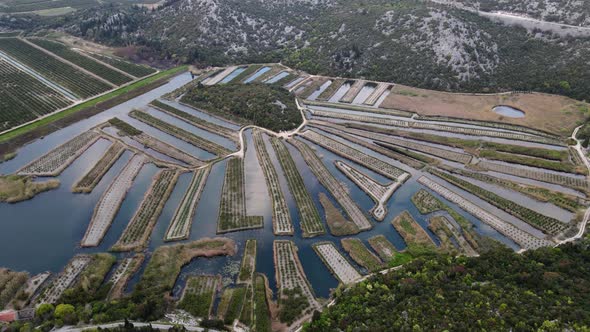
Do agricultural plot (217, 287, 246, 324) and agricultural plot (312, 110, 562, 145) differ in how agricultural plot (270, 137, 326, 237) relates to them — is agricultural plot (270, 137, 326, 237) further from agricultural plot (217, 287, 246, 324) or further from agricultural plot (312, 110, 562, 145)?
agricultural plot (312, 110, 562, 145)

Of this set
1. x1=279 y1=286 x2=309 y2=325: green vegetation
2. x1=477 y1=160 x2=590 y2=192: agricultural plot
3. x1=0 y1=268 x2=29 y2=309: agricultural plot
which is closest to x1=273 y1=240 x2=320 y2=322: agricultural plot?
x1=279 y1=286 x2=309 y2=325: green vegetation

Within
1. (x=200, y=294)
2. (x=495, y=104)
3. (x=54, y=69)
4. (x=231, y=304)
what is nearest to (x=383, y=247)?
(x=231, y=304)

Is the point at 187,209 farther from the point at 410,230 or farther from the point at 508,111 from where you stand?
the point at 508,111

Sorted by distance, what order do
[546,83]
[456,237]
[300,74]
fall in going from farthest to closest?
[300,74], [546,83], [456,237]

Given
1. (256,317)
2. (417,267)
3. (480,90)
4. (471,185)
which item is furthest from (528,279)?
(480,90)

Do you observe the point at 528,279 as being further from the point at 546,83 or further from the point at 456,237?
the point at 546,83

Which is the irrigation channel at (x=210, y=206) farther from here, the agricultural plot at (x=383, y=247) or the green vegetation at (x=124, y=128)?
the green vegetation at (x=124, y=128)
